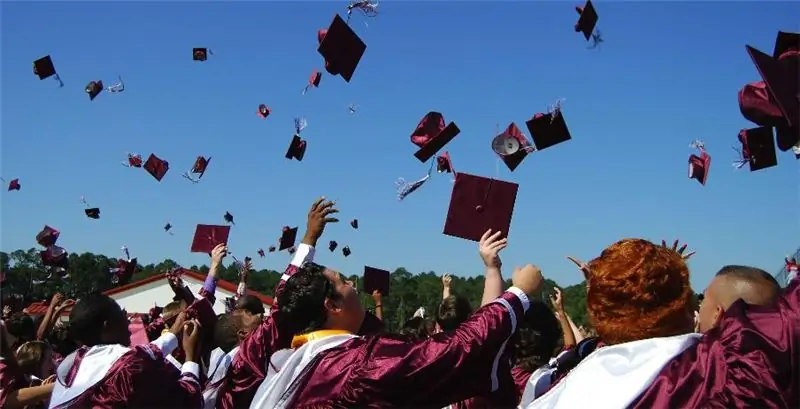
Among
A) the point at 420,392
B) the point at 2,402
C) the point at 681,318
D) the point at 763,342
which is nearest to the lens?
the point at 763,342

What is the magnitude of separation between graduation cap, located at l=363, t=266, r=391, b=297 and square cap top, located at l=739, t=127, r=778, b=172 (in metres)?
4.59

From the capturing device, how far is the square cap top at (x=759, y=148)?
4652mm

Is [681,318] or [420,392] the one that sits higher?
[681,318]

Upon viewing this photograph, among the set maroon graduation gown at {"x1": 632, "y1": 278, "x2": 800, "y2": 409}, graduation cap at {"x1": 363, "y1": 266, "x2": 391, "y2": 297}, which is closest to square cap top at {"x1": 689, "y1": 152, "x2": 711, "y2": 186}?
graduation cap at {"x1": 363, "y1": 266, "x2": 391, "y2": 297}

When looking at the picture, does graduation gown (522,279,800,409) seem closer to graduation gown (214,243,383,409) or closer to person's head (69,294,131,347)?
graduation gown (214,243,383,409)

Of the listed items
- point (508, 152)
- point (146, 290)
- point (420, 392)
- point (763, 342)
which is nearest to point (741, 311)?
point (763, 342)

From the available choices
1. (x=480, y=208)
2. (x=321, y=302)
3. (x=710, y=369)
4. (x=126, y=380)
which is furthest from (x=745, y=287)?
Answer: (x=126, y=380)

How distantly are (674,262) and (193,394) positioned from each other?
270cm

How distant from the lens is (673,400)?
225 cm

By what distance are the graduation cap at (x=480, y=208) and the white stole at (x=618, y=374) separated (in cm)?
146

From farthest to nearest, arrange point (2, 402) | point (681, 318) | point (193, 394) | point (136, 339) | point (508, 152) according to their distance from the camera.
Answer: point (136, 339), point (508, 152), point (2, 402), point (193, 394), point (681, 318)

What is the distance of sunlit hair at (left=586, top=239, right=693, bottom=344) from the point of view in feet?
8.12

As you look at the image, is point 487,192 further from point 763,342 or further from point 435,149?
point 435,149

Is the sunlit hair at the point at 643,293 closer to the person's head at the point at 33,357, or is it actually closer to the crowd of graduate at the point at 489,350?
the crowd of graduate at the point at 489,350
